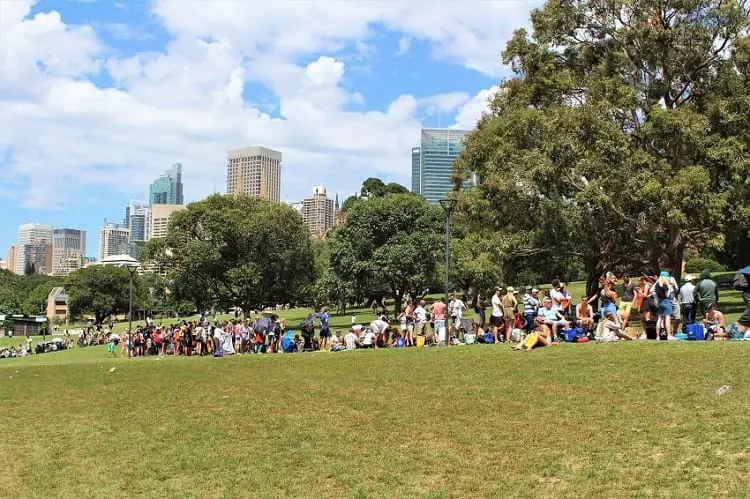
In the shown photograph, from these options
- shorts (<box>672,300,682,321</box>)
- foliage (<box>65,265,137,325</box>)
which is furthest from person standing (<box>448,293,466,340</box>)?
foliage (<box>65,265,137,325</box>)

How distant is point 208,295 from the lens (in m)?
55.8

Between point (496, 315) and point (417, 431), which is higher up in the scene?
point (496, 315)

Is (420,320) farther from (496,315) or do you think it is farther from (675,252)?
(675,252)

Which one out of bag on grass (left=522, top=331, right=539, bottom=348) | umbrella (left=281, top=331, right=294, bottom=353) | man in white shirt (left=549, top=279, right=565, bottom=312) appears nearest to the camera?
bag on grass (left=522, top=331, right=539, bottom=348)

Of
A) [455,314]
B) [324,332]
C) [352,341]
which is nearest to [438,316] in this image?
[455,314]

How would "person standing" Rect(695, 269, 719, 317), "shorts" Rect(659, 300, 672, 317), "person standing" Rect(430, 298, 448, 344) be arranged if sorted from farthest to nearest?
"person standing" Rect(430, 298, 448, 344)
"person standing" Rect(695, 269, 719, 317)
"shorts" Rect(659, 300, 672, 317)

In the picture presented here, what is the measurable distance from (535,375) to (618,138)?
47.4 ft

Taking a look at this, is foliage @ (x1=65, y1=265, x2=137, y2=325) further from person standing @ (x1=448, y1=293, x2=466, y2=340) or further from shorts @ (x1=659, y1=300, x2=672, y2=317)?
shorts @ (x1=659, y1=300, x2=672, y2=317)

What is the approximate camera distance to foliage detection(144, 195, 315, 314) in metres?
54.3

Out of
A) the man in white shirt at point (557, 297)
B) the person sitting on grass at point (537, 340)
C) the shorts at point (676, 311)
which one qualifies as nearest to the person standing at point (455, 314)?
the man in white shirt at point (557, 297)

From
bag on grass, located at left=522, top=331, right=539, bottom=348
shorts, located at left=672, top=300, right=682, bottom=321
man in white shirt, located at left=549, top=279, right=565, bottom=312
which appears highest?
man in white shirt, located at left=549, top=279, right=565, bottom=312

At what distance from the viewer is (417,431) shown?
10656 millimetres

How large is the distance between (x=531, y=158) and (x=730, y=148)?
6.72 m

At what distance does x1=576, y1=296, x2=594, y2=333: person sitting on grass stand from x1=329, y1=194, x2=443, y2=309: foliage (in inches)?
1114
